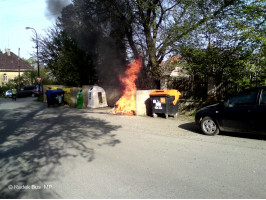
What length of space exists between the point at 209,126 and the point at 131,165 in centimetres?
348

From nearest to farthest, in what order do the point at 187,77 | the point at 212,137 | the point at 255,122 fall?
the point at 255,122, the point at 212,137, the point at 187,77

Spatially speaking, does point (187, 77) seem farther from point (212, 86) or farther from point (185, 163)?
point (185, 163)

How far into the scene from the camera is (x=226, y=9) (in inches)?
432

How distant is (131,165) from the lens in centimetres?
442

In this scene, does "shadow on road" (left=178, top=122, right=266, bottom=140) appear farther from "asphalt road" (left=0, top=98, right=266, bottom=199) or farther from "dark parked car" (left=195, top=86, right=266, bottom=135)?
"dark parked car" (left=195, top=86, right=266, bottom=135)

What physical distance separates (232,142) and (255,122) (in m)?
0.80

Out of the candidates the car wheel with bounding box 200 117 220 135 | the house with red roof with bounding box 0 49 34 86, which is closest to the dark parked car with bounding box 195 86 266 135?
the car wheel with bounding box 200 117 220 135

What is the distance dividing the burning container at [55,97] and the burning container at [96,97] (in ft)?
9.33

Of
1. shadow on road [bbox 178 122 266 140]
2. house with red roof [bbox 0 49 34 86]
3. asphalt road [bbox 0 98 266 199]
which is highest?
house with red roof [bbox 0 49 34 86]

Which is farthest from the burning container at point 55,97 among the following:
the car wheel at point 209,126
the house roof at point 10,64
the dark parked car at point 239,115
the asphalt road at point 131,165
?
the house roof at point 10,64

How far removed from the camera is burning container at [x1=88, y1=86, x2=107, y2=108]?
47.1 feet

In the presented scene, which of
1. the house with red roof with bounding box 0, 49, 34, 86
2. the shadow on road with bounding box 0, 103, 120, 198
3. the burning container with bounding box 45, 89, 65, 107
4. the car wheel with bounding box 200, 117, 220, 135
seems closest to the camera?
the shadow on road with bounding box 0, 103, 120, 198

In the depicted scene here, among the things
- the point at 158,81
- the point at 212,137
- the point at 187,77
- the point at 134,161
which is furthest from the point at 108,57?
the point at 134,161

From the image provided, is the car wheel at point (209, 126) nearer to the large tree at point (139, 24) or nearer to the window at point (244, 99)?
the window at point (244, 99)
